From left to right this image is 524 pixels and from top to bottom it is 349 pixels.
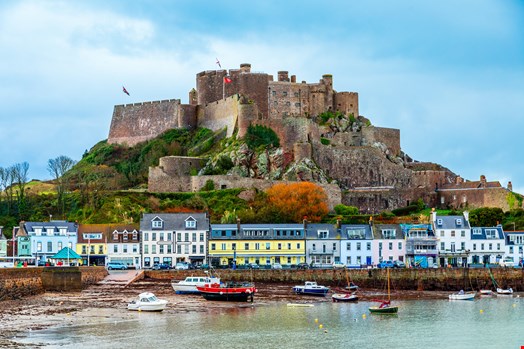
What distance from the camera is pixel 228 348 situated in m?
43.6

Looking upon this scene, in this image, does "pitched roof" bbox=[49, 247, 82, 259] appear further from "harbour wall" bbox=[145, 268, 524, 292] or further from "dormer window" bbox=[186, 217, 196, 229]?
"dormer window" bbox=[186, 217, 196, 229]

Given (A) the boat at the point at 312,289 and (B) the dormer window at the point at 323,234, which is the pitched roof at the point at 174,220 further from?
(A) the boat at the point at 312,289

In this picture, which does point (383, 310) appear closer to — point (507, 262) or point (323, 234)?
point (323, 234)

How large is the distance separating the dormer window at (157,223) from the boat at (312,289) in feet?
48.9

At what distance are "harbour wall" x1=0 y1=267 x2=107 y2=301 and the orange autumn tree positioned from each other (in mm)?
20070

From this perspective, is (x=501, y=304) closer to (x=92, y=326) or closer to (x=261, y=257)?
(x=261, y=257)

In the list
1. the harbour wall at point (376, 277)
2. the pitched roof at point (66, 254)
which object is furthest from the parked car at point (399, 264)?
the pitched roof at point (66, 254)

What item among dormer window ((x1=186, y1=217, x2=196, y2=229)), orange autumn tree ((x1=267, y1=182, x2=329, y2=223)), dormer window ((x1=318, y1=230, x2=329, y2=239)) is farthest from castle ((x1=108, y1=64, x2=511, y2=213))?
dormer window ((x1=186, y1=217, x2=196, y2=229))

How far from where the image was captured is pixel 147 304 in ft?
178

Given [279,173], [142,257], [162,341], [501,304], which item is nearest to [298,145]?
[279,173]

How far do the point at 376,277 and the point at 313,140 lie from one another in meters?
27.7

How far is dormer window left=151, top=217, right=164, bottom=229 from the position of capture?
250 feet

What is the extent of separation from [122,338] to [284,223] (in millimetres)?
36545

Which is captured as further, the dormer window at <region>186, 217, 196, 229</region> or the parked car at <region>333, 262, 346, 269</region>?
the dormer window at <region>186, 217, 196, 229</region>
